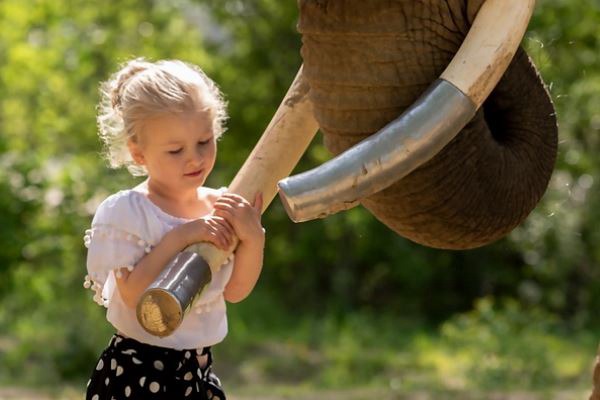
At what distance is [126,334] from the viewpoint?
3008 mm

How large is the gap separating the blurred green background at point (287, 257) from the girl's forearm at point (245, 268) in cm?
368

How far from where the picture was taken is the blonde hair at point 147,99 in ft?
9.57

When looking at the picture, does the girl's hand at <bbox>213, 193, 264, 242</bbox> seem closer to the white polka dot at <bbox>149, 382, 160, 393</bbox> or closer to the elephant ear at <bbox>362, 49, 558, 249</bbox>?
the elephant ear at <bbox>362, 49, 558, 249</bbox>

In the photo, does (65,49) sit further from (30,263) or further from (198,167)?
(198,167)

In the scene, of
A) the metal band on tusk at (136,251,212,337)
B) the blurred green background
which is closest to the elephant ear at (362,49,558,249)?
the metal band on tusk at (136,251,212,337)

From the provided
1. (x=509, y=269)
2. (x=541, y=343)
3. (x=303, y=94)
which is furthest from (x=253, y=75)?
(x=303, y=94)

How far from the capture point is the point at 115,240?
292 cm

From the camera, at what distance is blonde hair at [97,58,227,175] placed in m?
2.92

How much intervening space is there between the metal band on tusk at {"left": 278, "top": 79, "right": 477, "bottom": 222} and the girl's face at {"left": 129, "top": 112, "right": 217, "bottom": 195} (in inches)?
24.4

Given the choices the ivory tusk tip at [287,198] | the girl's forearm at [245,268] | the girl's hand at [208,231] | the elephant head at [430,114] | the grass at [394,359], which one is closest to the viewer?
the ivory tusk tip at [287,198]

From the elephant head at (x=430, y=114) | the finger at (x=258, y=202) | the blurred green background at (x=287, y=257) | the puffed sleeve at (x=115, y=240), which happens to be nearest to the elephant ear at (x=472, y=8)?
the elephant head at (x=430, y=114)

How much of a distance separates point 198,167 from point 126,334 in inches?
15.7

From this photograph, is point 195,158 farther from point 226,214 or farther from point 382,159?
point 382,159

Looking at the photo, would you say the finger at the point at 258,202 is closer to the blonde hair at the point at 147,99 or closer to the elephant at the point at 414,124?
the elephant at the point at 414,124
